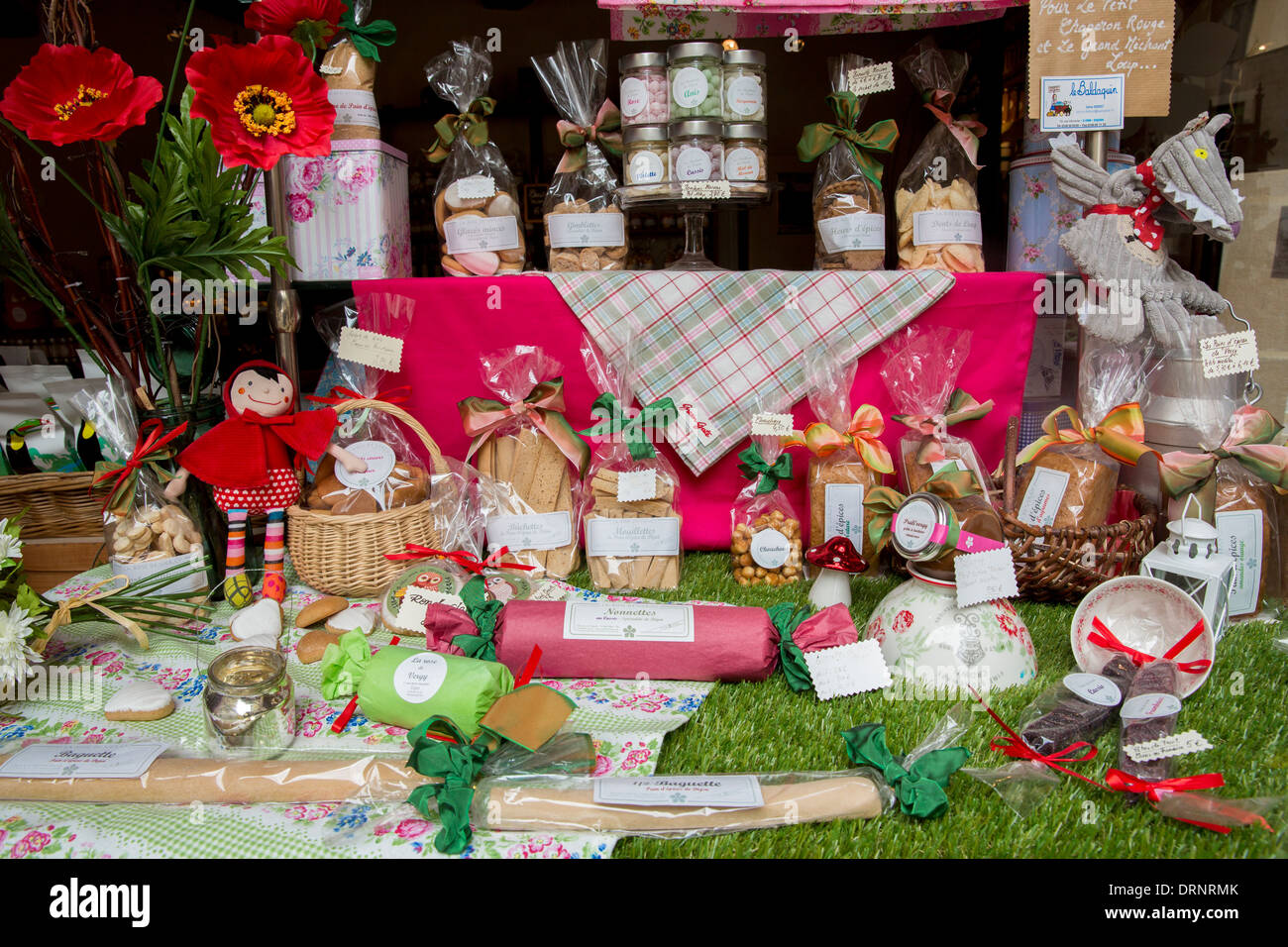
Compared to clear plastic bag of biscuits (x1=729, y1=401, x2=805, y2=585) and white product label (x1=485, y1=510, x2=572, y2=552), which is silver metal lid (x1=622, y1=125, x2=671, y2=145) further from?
white product label (x1=485, y1=510, x2=572, y2=552)

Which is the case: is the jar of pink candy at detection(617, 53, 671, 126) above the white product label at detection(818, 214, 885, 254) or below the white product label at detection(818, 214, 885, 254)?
above

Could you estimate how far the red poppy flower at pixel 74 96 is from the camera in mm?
1638

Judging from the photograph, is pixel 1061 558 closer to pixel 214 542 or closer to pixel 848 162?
pixel 848 162

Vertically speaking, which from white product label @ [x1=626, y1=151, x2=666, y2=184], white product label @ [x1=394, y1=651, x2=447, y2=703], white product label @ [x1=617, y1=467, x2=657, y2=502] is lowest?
white product label @ [x1=394, y1=651, x2=447, y2=703]

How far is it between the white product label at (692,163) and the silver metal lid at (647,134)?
0.21 ft

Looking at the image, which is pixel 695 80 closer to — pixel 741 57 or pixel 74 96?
pixel 741 57

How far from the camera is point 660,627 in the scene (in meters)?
1.61

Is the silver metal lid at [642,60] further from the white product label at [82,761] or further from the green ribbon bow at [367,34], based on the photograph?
the white product label at [82,761]

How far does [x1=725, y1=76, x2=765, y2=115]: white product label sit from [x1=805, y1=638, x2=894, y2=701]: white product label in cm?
129

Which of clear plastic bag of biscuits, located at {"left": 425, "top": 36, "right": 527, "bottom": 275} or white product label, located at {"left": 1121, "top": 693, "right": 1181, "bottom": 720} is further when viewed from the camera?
clear plastic bag of biscuits, located at {"left": 425, "top": 36, "right": 527, "bottom": 275}

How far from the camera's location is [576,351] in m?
2.17

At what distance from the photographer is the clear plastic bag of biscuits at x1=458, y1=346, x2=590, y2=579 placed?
2029 millimetres

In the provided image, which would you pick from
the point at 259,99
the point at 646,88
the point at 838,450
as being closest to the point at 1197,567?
the point at 838,450

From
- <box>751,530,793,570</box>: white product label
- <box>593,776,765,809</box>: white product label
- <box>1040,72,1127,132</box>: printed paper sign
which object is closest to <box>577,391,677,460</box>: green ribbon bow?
<box>751,530,793,570</box>: white product label
